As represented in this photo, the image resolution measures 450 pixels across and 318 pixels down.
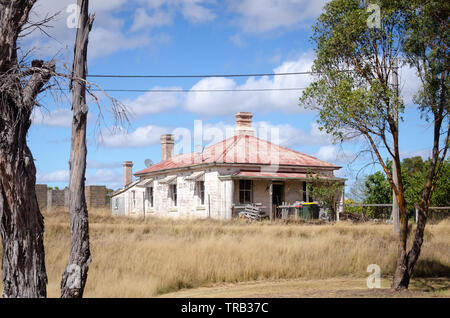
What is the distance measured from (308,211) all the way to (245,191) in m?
3.31

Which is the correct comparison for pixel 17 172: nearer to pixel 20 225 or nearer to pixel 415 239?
pixel 20 225

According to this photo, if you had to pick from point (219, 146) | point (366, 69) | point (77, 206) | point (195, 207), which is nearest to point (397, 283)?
point (366, 69)

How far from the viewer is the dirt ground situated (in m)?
11.8

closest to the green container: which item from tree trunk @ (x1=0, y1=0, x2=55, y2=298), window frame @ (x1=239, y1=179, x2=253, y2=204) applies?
window frame @ (x1=239, y1=179, x2=253, y2=204)

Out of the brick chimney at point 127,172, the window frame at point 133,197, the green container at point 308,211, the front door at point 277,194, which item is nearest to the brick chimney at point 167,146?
the window frame at point 133,197

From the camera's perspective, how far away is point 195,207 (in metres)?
28.6

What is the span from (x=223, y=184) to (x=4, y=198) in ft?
65.5

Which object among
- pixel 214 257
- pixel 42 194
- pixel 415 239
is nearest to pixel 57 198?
pixel 42 194

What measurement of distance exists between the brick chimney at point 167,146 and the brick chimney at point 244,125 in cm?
648

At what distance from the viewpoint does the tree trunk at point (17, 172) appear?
7102 mm

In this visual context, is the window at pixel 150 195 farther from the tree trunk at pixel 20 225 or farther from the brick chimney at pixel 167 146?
the tree trunk at pixel 20 225

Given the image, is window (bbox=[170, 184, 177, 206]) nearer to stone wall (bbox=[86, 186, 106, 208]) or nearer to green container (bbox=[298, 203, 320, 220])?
stone wall (bbox=[86, 186, 106, 208])

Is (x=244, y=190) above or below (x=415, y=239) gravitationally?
above

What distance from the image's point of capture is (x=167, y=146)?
120ft
